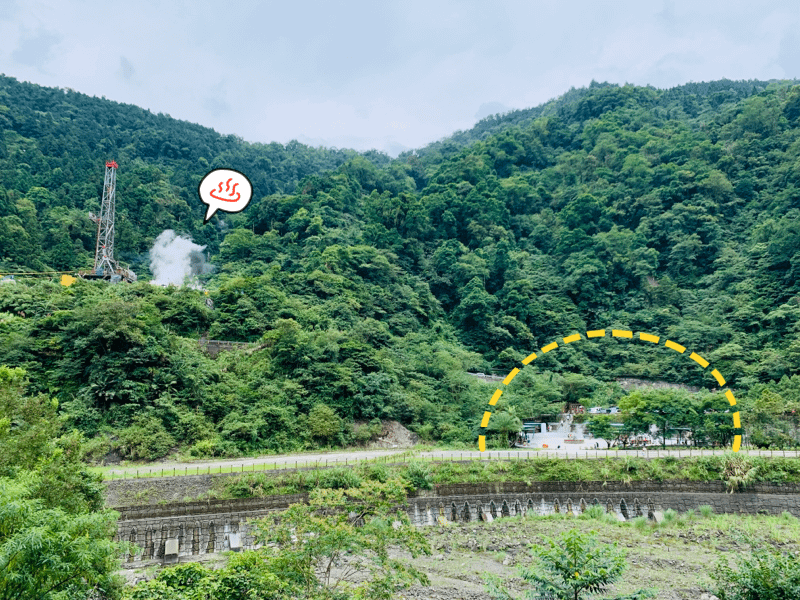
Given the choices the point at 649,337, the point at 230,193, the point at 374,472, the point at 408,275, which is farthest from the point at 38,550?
the point at 649,337

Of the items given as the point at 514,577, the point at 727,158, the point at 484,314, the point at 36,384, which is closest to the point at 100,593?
the point at 514,577

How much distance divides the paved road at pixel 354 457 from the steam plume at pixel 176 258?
28476 millimetres

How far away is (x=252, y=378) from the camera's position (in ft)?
97.1

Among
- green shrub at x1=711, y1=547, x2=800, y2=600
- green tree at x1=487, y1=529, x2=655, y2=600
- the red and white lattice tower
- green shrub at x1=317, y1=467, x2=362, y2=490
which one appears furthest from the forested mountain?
green shrub at x1=711, y1=547, x2=800, y2=600

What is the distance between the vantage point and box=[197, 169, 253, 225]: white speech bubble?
17406 millimetres

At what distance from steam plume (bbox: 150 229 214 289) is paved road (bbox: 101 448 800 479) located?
2848cm

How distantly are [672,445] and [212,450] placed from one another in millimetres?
23771

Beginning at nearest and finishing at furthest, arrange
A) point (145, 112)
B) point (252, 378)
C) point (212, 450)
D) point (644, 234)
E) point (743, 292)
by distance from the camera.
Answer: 1. point (212, 450)
2. point (252, 378)
3. point (743, 292)
4. point (644, 234)
5. point (145, 112)

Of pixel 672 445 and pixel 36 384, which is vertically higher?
pixel 36 384

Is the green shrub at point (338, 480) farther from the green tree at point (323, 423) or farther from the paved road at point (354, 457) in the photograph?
the green tree at point (323, 423)

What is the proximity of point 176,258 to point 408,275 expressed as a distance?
71.5 feet

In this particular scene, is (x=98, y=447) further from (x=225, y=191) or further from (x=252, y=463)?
(x=225, y=191)

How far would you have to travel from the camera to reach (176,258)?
52344 millimetres

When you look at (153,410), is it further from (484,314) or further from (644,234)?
(644,234)
